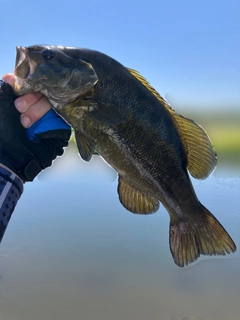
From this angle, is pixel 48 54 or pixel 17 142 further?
pixel 17 142

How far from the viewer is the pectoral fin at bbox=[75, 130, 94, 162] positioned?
2.72 meters

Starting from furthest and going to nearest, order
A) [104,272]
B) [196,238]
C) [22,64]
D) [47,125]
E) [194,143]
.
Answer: [104,272]
[196,238]
[194,143]
[47,125]
[22,64]

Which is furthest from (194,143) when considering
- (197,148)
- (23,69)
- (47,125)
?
(23,69)

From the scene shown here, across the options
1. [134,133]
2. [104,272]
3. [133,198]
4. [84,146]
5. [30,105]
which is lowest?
[104,272]

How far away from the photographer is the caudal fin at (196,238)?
2.92m

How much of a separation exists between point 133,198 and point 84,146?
0.62 metres

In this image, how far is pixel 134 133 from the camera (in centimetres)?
275

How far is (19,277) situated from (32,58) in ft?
22.2

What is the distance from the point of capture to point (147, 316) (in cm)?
705

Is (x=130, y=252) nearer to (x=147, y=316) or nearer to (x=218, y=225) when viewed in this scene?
(x=147, y=316)

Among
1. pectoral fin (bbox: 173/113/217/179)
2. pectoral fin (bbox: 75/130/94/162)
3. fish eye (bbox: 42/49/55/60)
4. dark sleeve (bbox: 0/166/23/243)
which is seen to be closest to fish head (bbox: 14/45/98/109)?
fish eye (bbox: 42/49/55/60)

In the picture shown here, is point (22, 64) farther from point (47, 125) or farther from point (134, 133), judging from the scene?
point (134, 133)

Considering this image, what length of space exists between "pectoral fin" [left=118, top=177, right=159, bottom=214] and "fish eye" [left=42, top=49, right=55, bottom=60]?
43.8 inches

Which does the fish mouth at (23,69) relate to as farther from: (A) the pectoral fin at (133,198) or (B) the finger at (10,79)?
(A) the pectoral fin at (133,198)
